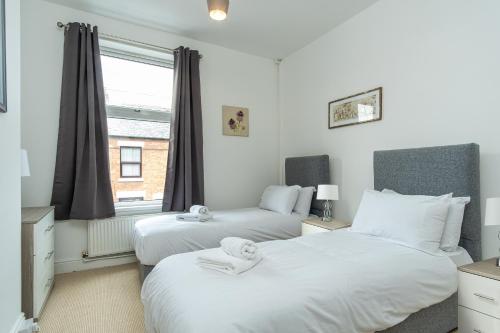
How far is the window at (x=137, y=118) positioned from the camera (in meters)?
3.31

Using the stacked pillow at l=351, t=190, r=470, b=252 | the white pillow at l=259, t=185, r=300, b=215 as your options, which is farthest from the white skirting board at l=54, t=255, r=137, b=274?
the stacked pillow at l=351, t=190, r=470, b=252

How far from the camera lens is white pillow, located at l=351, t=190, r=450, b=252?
183 cm

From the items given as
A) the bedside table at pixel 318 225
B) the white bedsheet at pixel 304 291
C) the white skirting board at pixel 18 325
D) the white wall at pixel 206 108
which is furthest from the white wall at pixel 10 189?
the bedside table at pixel 318 225

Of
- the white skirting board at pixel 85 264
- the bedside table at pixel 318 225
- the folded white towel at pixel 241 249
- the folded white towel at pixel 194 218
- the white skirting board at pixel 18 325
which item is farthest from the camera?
the white skirting board at pixel 85 264

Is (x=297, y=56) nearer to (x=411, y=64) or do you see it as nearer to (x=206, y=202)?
(x=411, y=64)

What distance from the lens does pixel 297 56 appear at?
396 cm

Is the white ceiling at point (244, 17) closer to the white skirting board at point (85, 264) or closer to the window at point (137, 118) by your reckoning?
the window at point (137, 118)

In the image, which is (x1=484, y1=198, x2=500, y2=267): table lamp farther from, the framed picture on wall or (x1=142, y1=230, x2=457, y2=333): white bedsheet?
the framed picture on wall

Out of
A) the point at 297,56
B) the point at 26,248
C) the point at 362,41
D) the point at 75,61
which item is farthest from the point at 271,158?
the point at 26,248

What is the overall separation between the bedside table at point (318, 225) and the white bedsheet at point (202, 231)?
10 cm

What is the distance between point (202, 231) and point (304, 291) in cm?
153

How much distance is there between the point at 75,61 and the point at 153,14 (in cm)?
102

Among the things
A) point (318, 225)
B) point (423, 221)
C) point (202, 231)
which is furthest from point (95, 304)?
point (423, 221)

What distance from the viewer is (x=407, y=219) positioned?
6.38 ft
